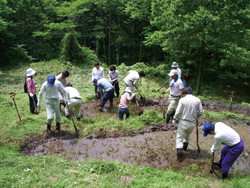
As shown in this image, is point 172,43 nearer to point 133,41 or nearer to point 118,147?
point 118,147

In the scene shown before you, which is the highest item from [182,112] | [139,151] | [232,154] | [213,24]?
[213,24]

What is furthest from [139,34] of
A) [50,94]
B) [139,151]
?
[139,151]

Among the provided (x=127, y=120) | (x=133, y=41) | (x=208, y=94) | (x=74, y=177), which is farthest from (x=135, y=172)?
(x=133, y=41)

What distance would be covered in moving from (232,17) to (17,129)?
1181 cm

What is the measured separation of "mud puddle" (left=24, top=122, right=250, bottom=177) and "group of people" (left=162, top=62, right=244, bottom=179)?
1.02 ft

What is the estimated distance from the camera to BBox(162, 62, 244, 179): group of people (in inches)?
153

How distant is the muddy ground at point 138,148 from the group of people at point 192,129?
0.34m

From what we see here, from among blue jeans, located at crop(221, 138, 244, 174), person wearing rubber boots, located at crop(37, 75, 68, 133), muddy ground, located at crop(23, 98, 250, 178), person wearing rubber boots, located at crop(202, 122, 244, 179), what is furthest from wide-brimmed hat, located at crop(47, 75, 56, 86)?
blue jeans, located at crop(221, 138, 244, 174)

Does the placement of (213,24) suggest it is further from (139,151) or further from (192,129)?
(139,151)

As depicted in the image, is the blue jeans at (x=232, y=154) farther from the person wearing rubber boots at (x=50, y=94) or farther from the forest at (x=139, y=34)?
the forest at (x=139, y=34)

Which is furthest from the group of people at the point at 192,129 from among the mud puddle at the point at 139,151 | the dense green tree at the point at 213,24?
the dense green tree at the point at 213,24

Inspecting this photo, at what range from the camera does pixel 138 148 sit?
17.6ft

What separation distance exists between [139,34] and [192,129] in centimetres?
1919

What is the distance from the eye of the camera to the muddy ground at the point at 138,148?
4.70 meters
